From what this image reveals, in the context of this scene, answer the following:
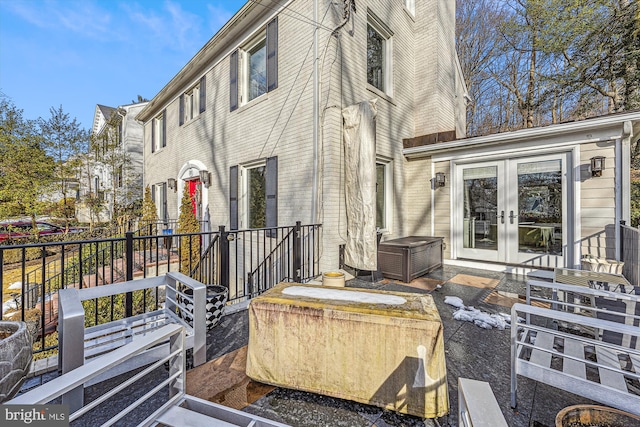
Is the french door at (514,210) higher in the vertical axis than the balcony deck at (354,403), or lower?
higher

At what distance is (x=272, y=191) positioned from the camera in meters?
5.53

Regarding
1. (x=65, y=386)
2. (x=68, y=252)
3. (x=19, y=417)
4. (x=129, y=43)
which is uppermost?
(x=129, y=43)

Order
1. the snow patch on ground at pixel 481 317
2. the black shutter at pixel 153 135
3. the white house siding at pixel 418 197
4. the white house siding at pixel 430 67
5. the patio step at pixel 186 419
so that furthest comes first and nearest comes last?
the black shutter at pixel 153 135 < the white house siding at pixel 430 67 < the white house siding at pixel 418 197 < the snow patch on ground at pixel 481 317 < the patio step at pixel 186 419

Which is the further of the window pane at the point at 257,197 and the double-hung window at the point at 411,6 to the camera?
the double-hung window at the point at 411,6

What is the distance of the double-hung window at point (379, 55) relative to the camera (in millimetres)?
5555

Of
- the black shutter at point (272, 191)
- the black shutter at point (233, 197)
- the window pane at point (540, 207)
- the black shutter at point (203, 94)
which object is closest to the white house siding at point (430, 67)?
the window pane at point (540, 207)

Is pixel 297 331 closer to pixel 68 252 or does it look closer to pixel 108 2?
pixel 108 2

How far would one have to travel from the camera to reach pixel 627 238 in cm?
383

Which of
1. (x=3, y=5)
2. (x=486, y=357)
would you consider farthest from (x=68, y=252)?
(x=486, y=357)

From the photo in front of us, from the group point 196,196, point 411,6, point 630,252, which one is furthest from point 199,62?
point 630,252

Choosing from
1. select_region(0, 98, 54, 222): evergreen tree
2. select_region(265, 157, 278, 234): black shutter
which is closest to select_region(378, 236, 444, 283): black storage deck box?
select_region(265, 157, 278, 234): black shutter

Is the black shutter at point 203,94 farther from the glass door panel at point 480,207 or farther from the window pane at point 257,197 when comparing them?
the glass door panel at point 480,207

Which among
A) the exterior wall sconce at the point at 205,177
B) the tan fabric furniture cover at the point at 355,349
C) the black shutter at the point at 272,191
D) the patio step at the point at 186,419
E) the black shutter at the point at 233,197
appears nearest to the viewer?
the patio step at the point at 186,419

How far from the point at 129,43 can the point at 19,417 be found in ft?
40.6
